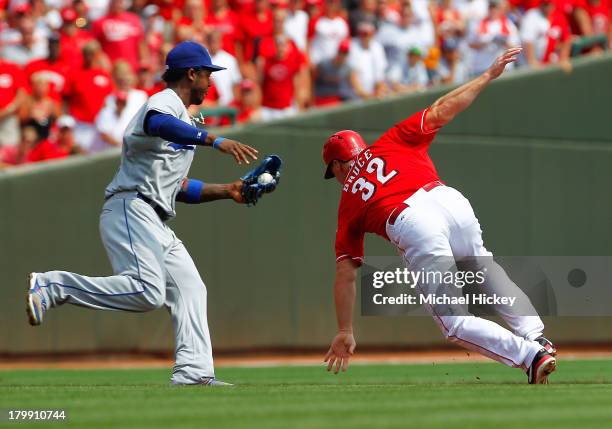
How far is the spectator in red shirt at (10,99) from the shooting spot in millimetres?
11094

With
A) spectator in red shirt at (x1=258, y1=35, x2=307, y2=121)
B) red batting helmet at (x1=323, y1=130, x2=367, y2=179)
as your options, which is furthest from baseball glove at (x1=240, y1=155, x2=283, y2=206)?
spectator in red shirt at (x1=258, y1=35, x2=307, y2=121)

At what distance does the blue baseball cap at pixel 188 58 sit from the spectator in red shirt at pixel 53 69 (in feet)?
15.1

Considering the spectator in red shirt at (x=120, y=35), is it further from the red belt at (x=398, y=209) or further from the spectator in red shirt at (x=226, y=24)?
the red belt at (x=398, y=209)

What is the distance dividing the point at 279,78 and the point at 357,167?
5.49m

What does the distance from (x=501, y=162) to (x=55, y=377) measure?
546 centimetres

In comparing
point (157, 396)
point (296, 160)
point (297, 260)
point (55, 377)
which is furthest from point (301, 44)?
point (157, 396)

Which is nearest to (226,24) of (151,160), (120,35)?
(120,35)

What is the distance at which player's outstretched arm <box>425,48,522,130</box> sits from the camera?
661cm

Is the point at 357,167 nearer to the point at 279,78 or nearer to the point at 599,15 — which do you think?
the point at 279,78

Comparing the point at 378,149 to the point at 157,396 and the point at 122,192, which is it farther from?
the point at 157,396

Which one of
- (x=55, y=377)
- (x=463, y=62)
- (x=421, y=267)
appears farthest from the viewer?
(x=463, y=62)

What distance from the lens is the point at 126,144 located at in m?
6.80

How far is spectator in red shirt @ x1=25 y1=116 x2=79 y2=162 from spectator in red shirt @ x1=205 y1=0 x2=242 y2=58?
7.02ft

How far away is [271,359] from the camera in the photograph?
447 inches
